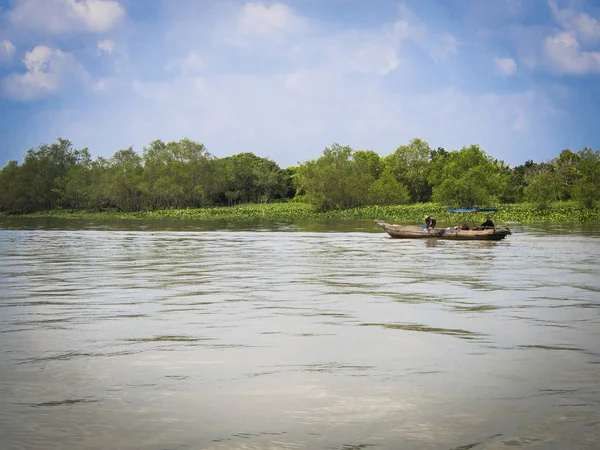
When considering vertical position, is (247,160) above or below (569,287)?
above

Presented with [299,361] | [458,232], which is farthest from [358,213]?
[299,361]

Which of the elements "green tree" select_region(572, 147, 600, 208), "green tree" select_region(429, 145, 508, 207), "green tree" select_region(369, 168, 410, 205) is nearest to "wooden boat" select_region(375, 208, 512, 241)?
"green tree" select_region(572, 147, 600, 208)

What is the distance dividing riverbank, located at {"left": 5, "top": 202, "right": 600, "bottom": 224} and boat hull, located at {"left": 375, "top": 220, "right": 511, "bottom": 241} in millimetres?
27704

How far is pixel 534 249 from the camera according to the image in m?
40.6

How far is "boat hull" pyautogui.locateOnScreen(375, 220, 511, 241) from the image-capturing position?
47.4 metres

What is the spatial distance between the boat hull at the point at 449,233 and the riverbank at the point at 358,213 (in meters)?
27.7

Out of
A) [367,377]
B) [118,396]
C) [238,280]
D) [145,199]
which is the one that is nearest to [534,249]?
[238,280]

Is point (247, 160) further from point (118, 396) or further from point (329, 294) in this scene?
point (118, 396)

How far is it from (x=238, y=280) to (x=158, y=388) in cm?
1523

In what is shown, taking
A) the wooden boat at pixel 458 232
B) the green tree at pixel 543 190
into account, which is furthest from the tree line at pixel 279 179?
the wooden boat at pixel 458 232

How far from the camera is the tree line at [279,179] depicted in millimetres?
95250

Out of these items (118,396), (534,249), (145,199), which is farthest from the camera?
(145,199)

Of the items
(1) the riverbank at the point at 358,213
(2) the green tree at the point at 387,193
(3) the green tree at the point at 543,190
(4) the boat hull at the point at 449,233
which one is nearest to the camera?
(4) the boat hull at the point at 449,233

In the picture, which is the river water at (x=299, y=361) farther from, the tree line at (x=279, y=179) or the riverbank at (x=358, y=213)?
the tree line at (x=279, y=179)
